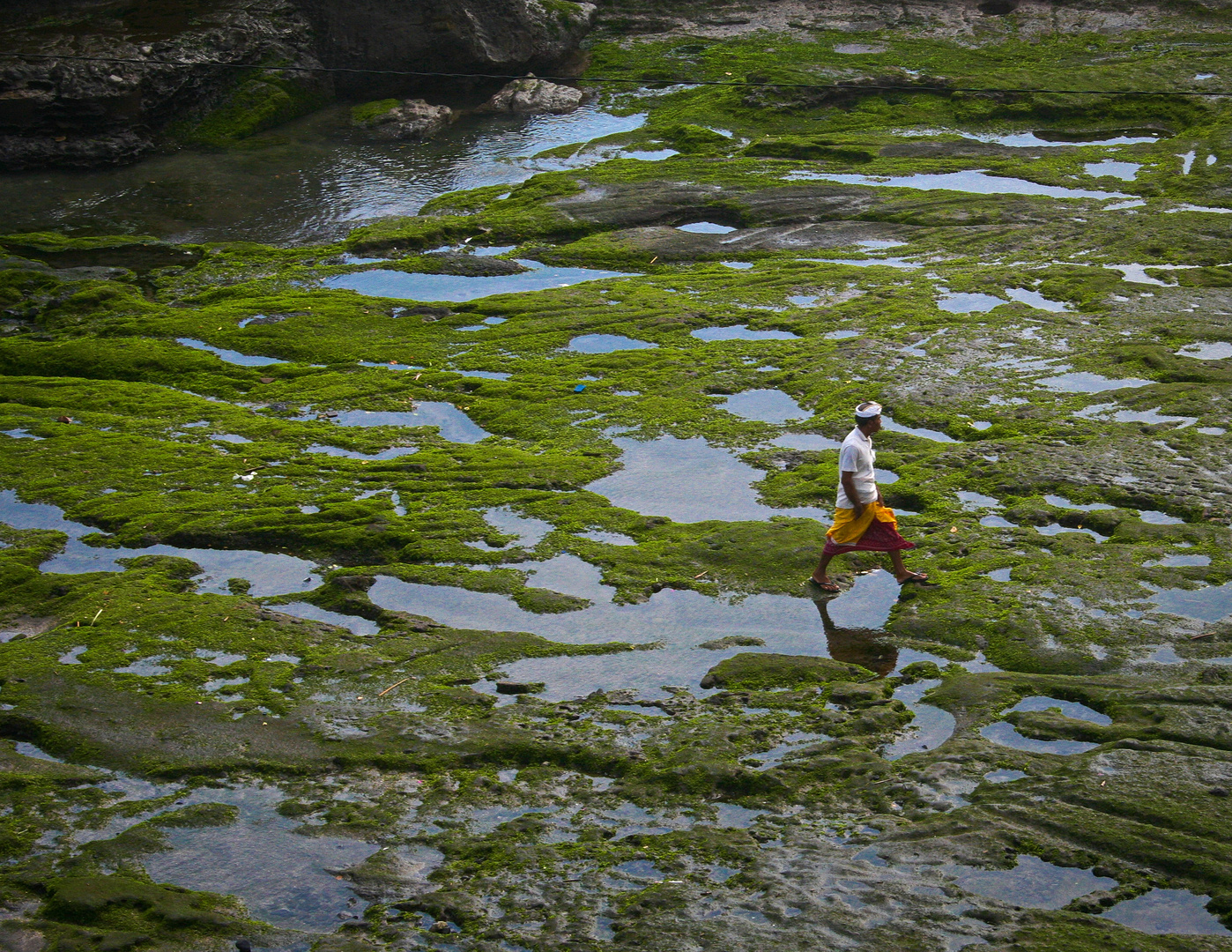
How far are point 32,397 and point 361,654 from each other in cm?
791

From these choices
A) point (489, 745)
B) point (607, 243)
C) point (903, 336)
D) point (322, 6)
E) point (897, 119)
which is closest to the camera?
point (489, 745)

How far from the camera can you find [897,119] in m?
23.6

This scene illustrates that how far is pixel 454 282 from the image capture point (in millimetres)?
17766

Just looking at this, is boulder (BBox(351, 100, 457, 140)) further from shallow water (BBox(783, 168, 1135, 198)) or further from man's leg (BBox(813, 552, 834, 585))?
man's leg (BBox(813, 552, 834, 585))

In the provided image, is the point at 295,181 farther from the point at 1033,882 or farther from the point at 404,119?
the point at 1033,882

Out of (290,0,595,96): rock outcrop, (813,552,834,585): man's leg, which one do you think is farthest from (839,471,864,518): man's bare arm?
(290,0,595,96): rock outcrop

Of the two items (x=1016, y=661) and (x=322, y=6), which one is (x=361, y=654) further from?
(x=322, y=6)

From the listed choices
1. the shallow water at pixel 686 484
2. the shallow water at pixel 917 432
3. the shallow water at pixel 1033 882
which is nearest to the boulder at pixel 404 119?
the shallow water at pixel 686 484

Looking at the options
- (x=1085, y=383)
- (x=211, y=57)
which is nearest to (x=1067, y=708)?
(x=1085, y=383)

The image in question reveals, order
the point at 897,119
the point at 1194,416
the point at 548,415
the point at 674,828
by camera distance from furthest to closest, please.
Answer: the point at 897,119
the point at 548,415
the point at 1194,416
the point at 674,828

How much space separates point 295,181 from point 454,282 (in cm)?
676

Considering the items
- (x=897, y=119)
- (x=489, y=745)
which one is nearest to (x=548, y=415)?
(x=489, y=745)

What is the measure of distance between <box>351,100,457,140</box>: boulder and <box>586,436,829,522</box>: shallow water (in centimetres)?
1469

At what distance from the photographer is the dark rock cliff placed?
22.0 m
